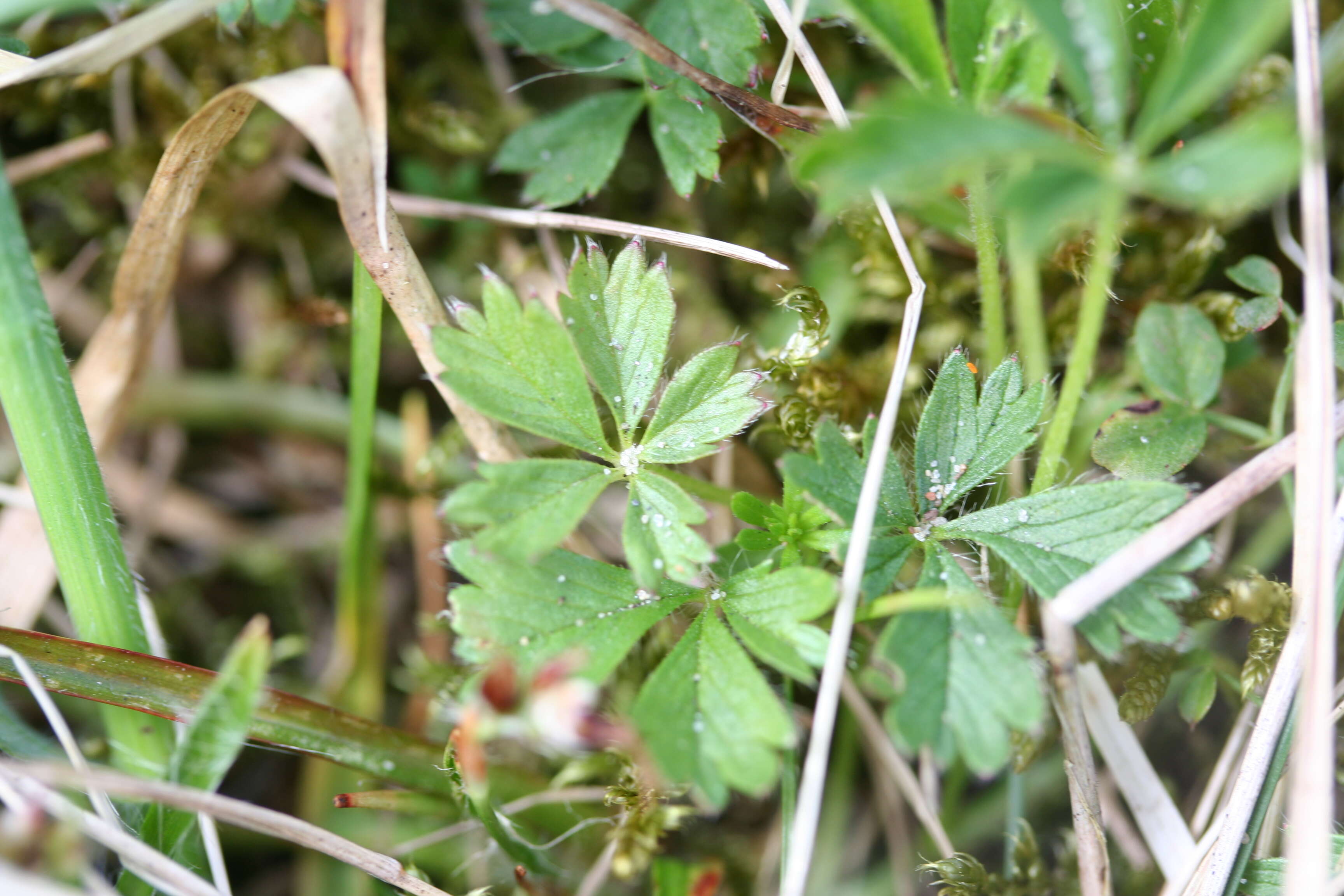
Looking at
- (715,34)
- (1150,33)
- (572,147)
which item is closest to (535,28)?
(572,147)

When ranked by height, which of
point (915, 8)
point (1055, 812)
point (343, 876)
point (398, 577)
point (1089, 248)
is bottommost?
point (343, 876)

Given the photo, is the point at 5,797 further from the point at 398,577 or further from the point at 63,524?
the point at 398,577

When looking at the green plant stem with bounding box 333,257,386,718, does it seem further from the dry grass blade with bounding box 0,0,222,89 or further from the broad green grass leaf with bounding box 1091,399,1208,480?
the broad green grass leaf with bounding box 1091,399,1208,480

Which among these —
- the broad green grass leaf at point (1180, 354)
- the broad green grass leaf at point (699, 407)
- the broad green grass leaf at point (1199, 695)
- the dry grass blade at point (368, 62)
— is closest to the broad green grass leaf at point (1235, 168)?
the broad green grass leaf at point (699, 407)

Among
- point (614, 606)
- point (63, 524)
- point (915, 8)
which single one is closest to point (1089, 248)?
point (915, 8)

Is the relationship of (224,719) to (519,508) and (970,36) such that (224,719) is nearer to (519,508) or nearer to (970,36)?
(519,508)
